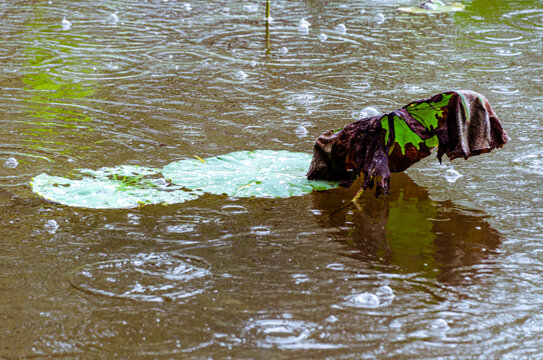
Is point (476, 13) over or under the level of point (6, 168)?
over

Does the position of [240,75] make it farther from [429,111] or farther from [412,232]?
[412,232]

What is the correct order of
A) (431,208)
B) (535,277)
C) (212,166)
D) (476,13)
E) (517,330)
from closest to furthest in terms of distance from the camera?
(517,330) → (535,277) → (431,208) → (212,166) → (476,13)

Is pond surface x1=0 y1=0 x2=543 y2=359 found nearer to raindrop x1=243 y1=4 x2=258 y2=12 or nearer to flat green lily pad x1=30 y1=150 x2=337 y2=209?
flat green lily pad x1=30 y1=150 x2=337 y2=209

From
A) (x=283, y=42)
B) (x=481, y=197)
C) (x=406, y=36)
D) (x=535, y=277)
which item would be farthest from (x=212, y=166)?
(x=406, y=36)

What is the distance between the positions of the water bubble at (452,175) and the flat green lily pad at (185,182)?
22.9 inches

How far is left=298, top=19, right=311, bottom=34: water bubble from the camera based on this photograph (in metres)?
6.27

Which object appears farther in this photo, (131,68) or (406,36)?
(406,36)

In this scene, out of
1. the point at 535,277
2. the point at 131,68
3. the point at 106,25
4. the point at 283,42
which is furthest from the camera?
the point at 106,25

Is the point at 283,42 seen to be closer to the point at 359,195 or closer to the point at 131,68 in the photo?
the point at 131,68

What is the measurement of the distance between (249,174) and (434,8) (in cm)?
496

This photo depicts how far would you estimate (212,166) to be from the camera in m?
2.97

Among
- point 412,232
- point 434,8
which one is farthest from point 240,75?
point 434,8

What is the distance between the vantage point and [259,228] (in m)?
2.53

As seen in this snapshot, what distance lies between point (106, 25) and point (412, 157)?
4.32m
